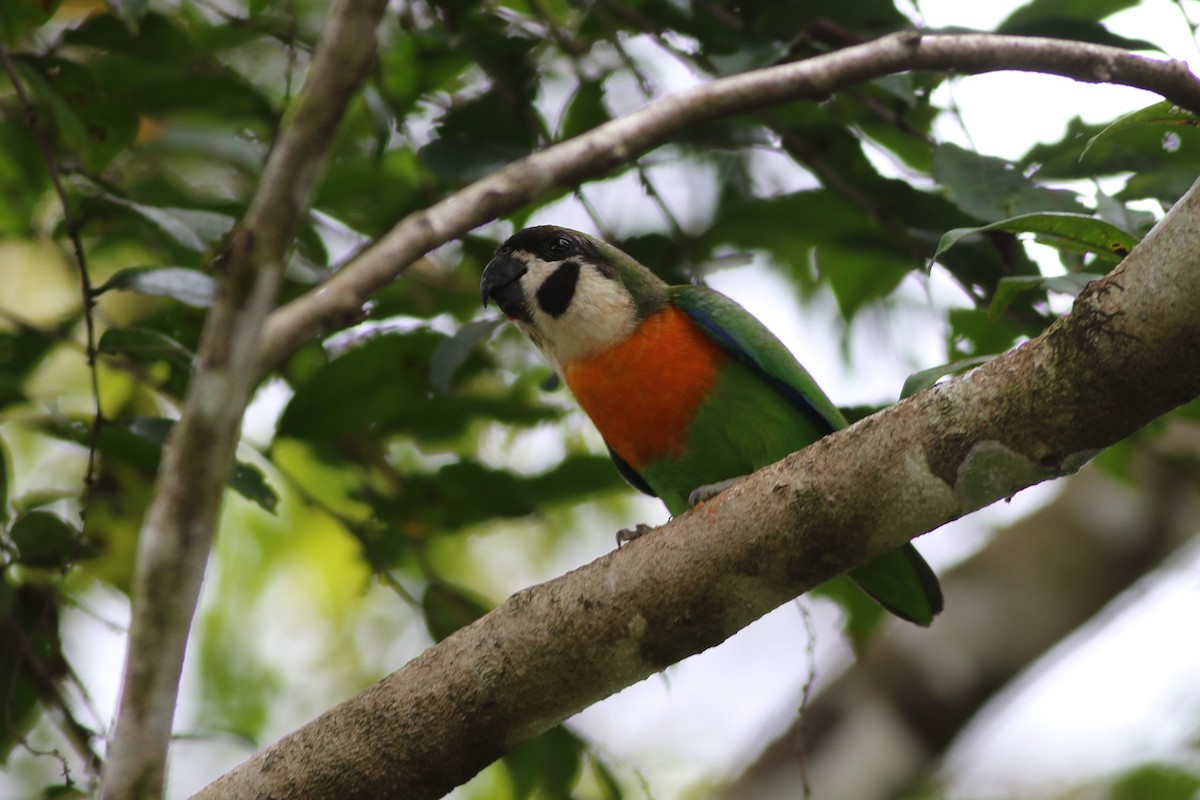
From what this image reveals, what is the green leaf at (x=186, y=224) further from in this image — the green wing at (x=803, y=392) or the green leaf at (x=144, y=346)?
the green wing at (x=803, y=392)

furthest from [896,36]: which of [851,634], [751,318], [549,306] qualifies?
[851,634]

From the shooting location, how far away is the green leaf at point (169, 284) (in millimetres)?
3455

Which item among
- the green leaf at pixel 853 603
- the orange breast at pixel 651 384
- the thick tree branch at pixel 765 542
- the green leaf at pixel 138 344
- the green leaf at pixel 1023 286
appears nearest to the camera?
the thick tree branch at pixel 765 542

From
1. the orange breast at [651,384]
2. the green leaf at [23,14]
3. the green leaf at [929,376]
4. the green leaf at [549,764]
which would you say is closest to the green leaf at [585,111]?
the orange breast at [651,384]

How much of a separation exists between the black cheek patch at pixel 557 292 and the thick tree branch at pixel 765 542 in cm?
179

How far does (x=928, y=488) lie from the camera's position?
241 cm

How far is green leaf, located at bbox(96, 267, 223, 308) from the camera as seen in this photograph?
3455 millimetres

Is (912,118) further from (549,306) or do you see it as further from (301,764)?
(301,764)

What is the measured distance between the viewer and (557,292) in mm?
4379

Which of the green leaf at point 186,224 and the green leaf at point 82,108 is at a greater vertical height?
the green leaf at point 82,108

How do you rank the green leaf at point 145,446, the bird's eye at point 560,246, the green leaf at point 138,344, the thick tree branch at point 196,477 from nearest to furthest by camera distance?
1. the thick tree branch at point 196,477
2. the green leaf at point 138,344
3. the green leaf at point 145,446
4. the bird's eye at point 560,246

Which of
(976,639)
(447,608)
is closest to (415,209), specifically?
(447,608)

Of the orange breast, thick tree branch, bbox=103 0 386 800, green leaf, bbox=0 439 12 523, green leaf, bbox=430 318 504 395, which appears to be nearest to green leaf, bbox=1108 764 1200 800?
the orange breast

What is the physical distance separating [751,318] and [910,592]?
1076 mm
